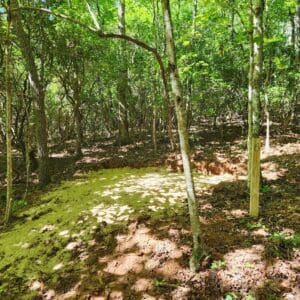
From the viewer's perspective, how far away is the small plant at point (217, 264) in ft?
10.4

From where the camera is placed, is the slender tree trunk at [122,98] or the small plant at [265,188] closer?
the small plant at [265,188]

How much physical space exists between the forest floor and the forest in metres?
0.02

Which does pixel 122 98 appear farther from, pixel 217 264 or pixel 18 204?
pixel 217 264

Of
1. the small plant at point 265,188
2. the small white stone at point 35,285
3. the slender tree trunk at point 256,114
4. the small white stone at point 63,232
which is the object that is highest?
the slender tree trunk at point 256,114

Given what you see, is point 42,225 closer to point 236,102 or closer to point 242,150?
point 242,150

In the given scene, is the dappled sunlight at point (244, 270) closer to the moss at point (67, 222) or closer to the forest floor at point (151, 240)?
the forest floor at point (151, 240)

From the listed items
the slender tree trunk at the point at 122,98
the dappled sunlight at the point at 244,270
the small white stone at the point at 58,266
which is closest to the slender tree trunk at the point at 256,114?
the dappled sunlight at the point at 244,270

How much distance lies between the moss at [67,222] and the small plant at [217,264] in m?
1.42

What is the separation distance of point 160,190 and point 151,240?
2071mm

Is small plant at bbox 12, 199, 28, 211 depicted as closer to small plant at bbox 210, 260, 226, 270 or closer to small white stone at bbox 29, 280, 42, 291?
small white stone at bbox 29, 280, 42, 291

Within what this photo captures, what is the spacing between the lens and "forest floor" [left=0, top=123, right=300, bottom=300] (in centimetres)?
307

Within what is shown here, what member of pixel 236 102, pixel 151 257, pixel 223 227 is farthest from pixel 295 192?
pixel 236 102

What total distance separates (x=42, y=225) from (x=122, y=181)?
2465mm

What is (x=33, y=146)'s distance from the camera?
349 inches
